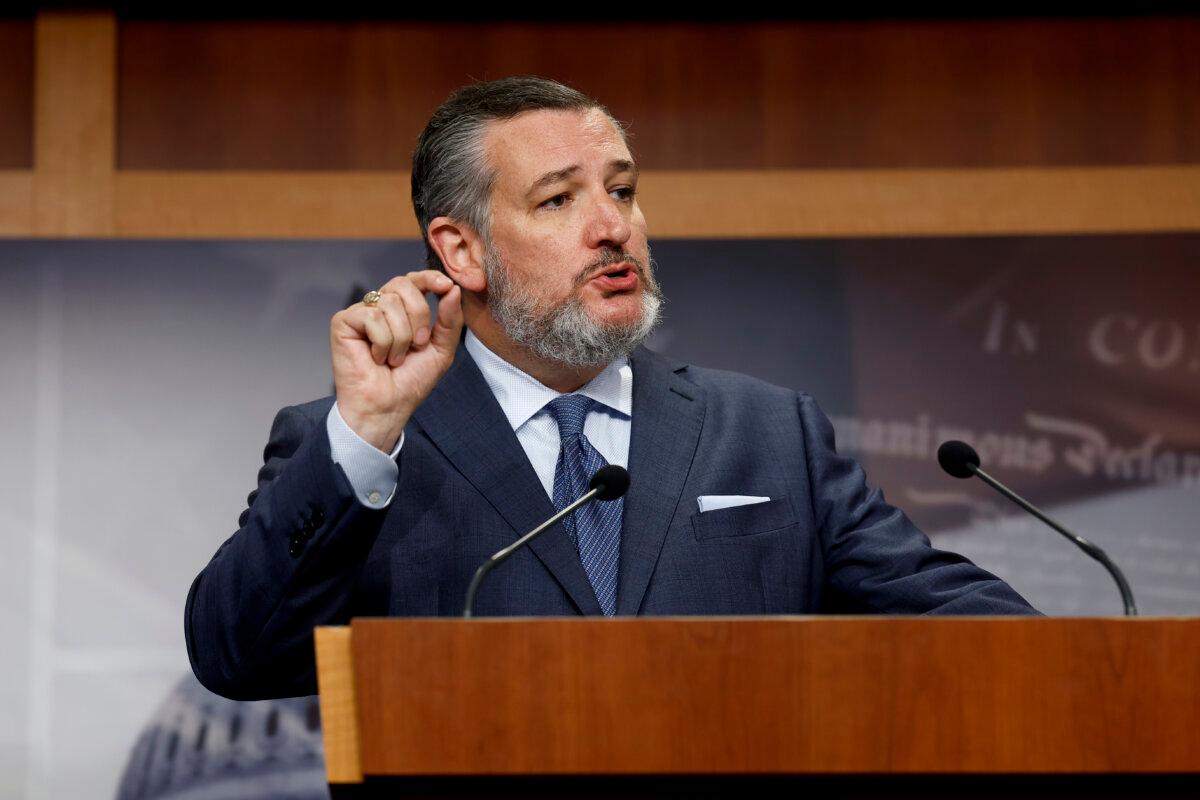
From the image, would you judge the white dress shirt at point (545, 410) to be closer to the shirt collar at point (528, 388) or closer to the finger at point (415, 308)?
the shirt collar at point (528, 388)

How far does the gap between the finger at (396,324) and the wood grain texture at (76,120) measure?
5.71 ft

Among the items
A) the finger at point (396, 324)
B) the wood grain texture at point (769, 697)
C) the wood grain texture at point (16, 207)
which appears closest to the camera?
the wood grain texture at point (769, 697)

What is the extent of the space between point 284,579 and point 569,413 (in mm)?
559

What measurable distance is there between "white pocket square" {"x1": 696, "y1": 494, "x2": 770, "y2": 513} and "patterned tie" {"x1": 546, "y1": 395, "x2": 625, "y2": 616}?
0.12m

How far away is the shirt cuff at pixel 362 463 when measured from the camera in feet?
5.71

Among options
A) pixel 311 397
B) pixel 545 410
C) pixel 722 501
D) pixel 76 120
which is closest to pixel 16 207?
pixel 76 120

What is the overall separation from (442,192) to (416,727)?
128cm

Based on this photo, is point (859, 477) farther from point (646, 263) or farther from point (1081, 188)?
point (1081, 188)

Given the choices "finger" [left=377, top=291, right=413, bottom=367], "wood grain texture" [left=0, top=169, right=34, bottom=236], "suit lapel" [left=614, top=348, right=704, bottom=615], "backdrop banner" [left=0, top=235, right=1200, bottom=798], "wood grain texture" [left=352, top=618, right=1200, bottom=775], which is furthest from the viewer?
"wood grain texture" [left=0, top=169, right=34, bottom=236]

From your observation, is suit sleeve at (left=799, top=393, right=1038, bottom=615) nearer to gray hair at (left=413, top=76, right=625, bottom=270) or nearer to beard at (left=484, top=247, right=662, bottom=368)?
beard at (left=484, top=247, right=662, bottom=368)

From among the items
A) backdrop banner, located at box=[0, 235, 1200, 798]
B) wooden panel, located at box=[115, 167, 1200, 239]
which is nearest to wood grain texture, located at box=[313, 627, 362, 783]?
backdrop banner, located at box=[0, 235, 1200, 798]

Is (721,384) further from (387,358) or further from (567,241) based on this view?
(387,358)

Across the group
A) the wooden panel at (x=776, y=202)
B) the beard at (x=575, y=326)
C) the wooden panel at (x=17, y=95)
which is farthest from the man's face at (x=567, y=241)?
the wooden panel at (x=17, y=95)

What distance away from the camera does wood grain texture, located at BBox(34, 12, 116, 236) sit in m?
3.31
